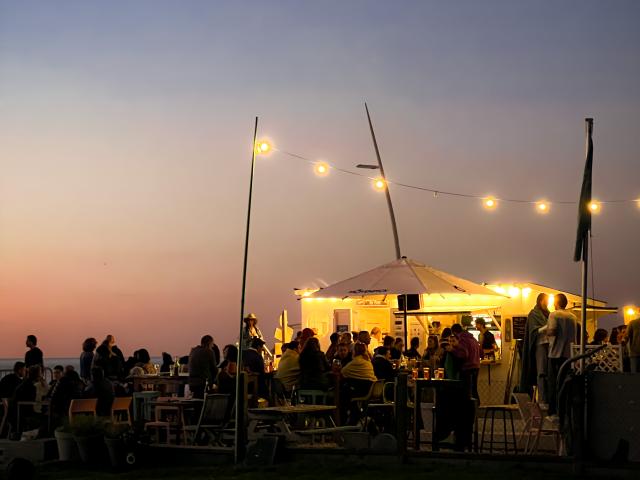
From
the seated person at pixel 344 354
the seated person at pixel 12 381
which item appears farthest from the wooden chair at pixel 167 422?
the seated person at pixel 344 354

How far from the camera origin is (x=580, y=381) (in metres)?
9.55

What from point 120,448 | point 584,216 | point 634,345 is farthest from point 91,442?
point 634,345

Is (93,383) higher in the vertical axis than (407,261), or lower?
lower

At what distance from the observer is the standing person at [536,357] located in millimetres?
11328

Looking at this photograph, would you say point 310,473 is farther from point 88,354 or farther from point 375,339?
point 375,339

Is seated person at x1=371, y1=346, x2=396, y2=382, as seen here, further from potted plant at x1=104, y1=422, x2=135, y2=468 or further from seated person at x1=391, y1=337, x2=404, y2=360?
potted plant at x1=104, y1=422, x2=135, y2=468

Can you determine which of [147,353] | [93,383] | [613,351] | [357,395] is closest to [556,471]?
[613,351]

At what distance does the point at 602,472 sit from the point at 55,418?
6525mm

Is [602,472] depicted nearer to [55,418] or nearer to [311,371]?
[311,371]

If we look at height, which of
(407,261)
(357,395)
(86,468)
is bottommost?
(86,468)

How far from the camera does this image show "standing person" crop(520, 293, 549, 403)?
11328 mm

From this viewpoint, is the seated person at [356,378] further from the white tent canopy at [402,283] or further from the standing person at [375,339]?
the standing person at [375,339]

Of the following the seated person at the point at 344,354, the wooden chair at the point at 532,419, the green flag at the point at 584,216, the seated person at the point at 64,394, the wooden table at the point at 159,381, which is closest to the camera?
the green flag at the point at 584,216

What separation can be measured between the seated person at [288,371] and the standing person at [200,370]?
0.94 metres
